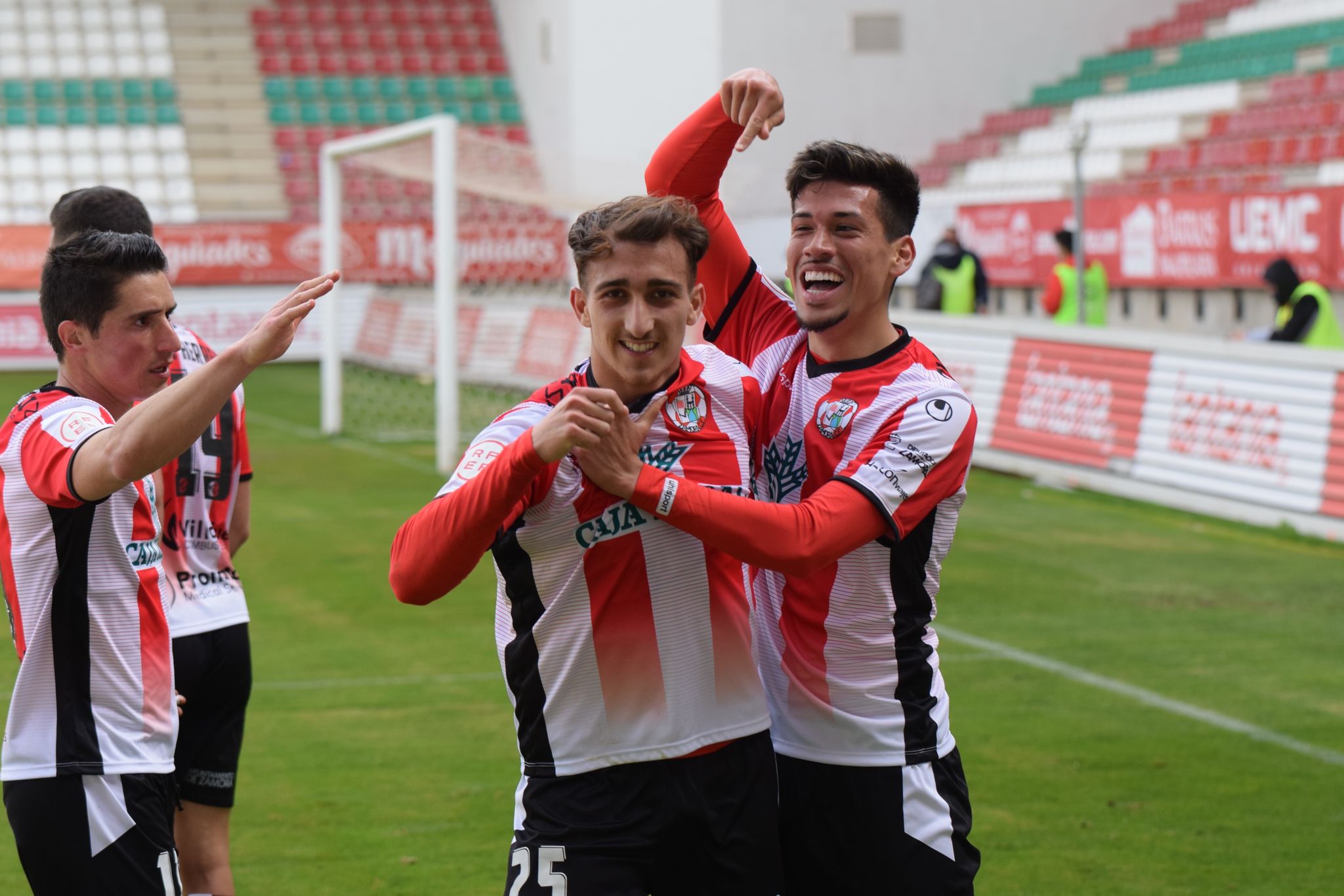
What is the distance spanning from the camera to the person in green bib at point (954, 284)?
1770 cm

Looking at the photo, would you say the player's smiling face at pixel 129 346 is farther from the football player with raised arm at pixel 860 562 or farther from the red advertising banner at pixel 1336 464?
the red advertising banner at pixel 1336 464

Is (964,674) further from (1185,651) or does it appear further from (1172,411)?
(1172,411)

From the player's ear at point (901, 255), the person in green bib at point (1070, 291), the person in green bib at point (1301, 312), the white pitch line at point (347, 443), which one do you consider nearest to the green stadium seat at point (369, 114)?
the white pitch line at point (347, 443)

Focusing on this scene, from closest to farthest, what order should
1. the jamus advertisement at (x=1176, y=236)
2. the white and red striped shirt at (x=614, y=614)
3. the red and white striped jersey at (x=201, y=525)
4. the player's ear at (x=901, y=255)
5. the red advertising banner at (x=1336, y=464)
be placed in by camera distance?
the white and red striped shirt at (x=614, y=614), the player's ear at (x=901, y=255), the red and white striped jersey at (x=201, y=525), the red advertising banner at (x=1336, y=464), the jamus advertisement at (x=1176, y=236)

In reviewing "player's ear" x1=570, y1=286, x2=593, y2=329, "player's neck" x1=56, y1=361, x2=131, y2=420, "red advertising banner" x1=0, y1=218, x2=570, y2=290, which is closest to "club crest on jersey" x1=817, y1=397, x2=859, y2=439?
"player's ear" x1=570, y1=286, x2=593, y2=329

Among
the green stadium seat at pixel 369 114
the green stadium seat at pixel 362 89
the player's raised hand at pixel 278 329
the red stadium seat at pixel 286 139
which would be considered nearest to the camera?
the player's raised hand at pixel 278 329

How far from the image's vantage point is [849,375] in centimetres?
331

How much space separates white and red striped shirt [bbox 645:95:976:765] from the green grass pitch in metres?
1.99

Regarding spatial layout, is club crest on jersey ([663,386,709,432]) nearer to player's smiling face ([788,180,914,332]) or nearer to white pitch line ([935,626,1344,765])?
player's smiling face ([788,180,914,332])

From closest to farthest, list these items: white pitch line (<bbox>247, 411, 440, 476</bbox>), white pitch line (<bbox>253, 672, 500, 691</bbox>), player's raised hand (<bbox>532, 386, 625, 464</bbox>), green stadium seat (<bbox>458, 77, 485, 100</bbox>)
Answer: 1. player's raised hand (<bbox>532, 386, 625, 464</bbox>)
2. white pitch line (<bbox>253, 672, 500, 691</bbox>)
3. white pitch line (<bbox>247, 411, 440, 476</bbox>)
4. green stadium seat (<bbox>458, 77, 485, 100</bbox>)

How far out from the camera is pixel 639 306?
2.93 m

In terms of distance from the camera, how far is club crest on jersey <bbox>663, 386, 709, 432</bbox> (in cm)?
305

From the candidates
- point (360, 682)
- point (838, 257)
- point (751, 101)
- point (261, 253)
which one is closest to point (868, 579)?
point (838, 257)

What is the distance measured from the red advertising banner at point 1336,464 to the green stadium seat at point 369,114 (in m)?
24.1
